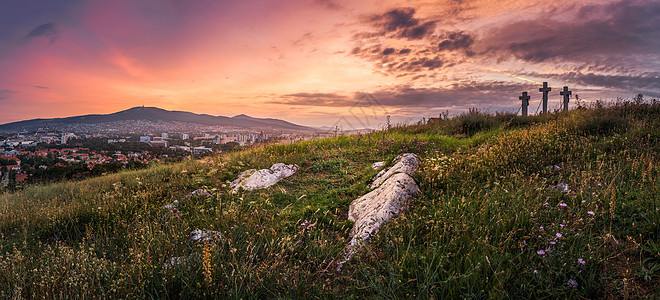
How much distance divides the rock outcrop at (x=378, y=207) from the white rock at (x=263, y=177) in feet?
8.37

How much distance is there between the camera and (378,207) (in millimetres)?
4180

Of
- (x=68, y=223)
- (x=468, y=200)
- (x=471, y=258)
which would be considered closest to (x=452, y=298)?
(x=471, y=258)

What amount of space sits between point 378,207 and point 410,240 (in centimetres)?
144

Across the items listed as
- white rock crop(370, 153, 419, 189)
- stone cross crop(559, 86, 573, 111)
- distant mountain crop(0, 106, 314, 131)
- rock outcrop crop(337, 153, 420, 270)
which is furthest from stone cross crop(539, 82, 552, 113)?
distant mountain crop(0, 106, 314, 131)

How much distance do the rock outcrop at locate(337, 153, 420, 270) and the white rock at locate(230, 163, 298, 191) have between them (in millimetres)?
2552

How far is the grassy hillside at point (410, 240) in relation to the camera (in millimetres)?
2342

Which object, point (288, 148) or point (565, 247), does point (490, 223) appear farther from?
point (288, 148)

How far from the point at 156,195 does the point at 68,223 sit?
158 cm

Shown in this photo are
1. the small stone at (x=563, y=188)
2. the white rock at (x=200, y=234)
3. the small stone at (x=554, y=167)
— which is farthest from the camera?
the small stone at (x=554, y=167)

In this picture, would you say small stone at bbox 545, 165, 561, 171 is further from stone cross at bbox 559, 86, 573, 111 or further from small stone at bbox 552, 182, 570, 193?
stone cross at bbox 559, 86, 573, 111

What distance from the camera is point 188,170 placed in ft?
27.5

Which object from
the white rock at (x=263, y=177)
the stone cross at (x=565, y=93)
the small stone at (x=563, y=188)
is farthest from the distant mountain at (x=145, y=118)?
the small stone at (x=563, y=188)

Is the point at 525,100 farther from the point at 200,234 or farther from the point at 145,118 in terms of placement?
the point at 145,118

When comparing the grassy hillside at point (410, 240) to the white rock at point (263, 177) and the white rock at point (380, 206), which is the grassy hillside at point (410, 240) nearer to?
the white rock at point (380, 206)
